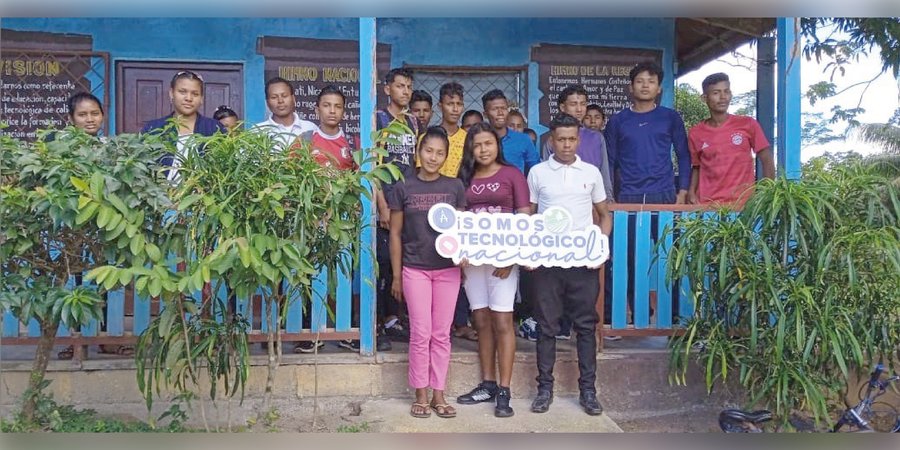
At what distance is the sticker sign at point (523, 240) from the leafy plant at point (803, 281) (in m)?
0.51

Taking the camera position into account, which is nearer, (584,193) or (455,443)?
(455,443)

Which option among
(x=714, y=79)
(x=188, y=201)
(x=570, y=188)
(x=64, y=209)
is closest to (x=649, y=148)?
(x=714, y=79)

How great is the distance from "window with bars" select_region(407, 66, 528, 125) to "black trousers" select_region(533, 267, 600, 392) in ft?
9.40

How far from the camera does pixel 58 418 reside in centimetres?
430

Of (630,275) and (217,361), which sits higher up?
(630,275)

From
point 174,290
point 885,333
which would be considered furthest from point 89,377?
point 885,333

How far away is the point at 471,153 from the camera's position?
4.78 m

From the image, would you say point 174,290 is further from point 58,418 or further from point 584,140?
point 584,140

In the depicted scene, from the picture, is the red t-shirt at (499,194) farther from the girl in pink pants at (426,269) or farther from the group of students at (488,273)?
the girl in pink pants at (426,269)

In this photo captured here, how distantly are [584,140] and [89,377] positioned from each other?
3.64 m

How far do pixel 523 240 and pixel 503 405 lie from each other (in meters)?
0.99

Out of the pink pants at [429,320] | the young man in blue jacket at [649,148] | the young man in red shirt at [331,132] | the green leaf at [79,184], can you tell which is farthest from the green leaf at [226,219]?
the young man in blue jacket at [649,148]

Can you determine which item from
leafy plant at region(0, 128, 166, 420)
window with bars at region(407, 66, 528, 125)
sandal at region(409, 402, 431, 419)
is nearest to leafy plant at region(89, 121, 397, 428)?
leafy plant at region(0, 128, 166, 420)
